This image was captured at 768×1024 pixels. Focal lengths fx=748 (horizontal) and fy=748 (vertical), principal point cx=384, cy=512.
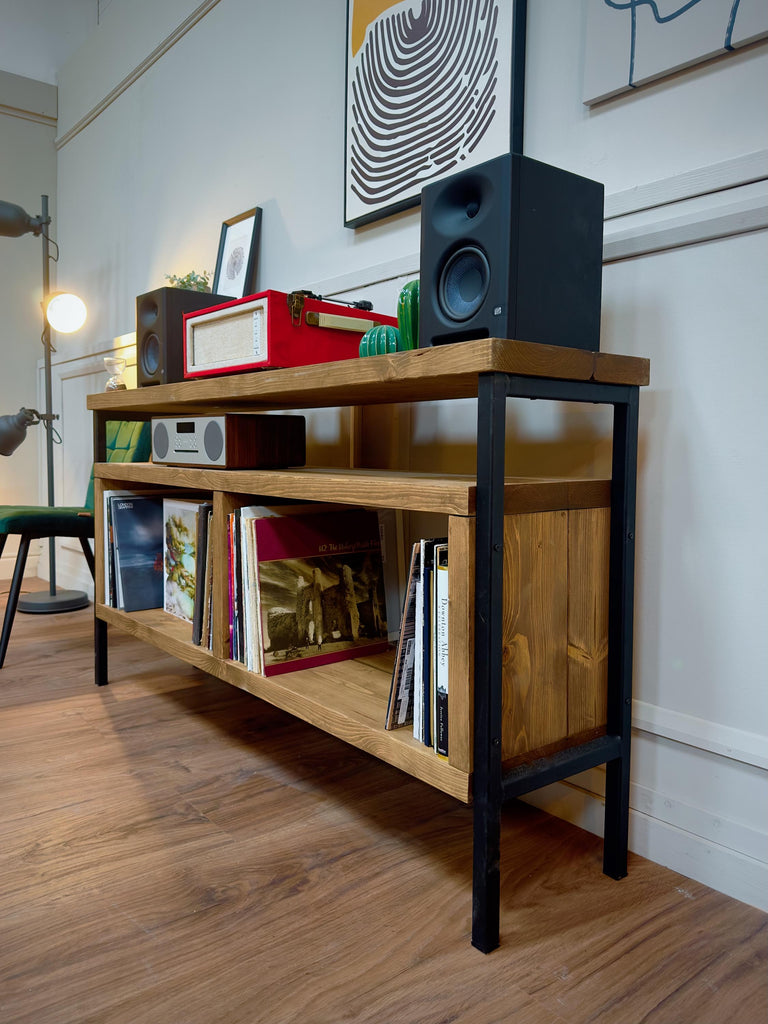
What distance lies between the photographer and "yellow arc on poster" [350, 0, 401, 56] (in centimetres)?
168

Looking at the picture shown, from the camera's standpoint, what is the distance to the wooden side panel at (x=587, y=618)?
1.07 m

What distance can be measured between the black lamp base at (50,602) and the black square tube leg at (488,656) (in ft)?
7.98

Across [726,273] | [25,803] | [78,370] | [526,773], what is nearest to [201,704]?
[25,803]

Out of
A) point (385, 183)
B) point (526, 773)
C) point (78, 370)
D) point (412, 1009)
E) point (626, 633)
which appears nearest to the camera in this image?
point (412, 1009)

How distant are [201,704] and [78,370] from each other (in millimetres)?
2138

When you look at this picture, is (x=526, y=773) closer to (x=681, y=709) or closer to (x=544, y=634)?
(x=544, y=634)

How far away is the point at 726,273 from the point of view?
108 centimetres

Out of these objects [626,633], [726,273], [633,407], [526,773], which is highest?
[726,273]

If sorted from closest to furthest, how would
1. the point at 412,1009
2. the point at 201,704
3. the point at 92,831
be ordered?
1. the point at 412,1009
2. the point at 92,831
3. the point at 201,704

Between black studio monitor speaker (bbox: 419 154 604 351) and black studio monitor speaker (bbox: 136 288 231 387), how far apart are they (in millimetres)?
968

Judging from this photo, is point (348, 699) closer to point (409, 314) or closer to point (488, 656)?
point (488, 656)

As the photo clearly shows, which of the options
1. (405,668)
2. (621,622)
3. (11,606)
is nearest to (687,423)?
(621,622)

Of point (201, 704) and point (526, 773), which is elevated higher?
point (526, 773)

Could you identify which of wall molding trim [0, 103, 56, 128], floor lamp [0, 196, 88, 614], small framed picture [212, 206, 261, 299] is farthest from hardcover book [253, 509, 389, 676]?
wall molding trim [0, 103, 56, 128]
